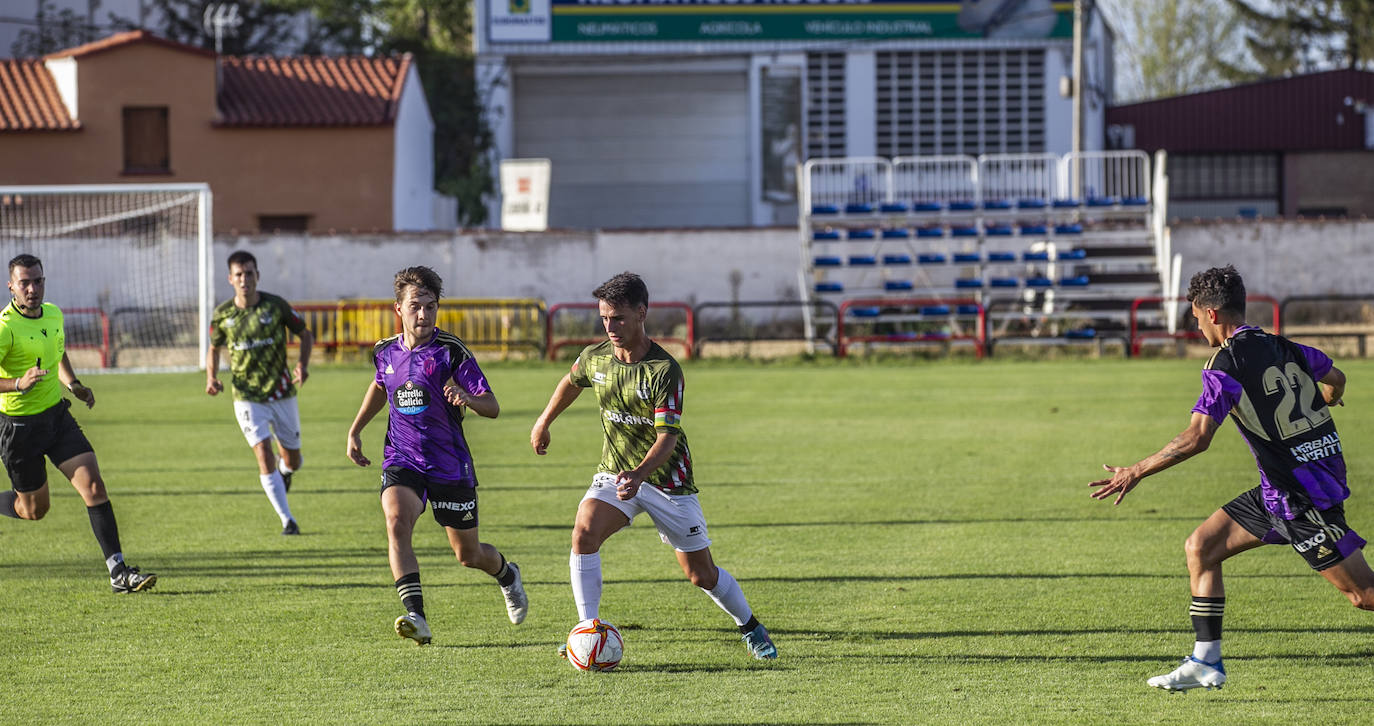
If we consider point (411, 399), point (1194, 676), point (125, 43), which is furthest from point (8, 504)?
point (125, 43)

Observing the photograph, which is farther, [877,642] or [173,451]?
[173,451]

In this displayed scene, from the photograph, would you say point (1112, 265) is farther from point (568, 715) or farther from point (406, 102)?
point (568, 715)

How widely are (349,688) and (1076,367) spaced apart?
19596 millimetres

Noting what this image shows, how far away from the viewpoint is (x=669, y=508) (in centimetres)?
659

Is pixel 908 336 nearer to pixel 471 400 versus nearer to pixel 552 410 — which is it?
pixel 552 410

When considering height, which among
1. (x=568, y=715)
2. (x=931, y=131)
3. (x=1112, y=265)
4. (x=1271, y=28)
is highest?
(x=1271, y=28)

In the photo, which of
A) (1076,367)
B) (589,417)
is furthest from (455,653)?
(1076,367)

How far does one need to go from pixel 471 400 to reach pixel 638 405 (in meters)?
0.82

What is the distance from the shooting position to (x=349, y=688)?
6.31 meters

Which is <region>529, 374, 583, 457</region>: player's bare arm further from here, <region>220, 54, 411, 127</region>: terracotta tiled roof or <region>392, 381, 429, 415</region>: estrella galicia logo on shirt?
<region>220, 54, 411, 127</region>: terracotta tiled roof

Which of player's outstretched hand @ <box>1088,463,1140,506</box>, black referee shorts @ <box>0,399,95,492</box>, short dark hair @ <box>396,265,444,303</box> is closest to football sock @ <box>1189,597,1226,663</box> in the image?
player's outstretched hand @ <box>1088,463,1140,506</box>

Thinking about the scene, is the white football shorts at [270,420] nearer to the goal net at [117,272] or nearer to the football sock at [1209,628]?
the football sock at [1209,628]

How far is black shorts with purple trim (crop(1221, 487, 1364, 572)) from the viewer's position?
5.80 meters

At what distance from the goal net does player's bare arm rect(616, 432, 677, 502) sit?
17421mm
